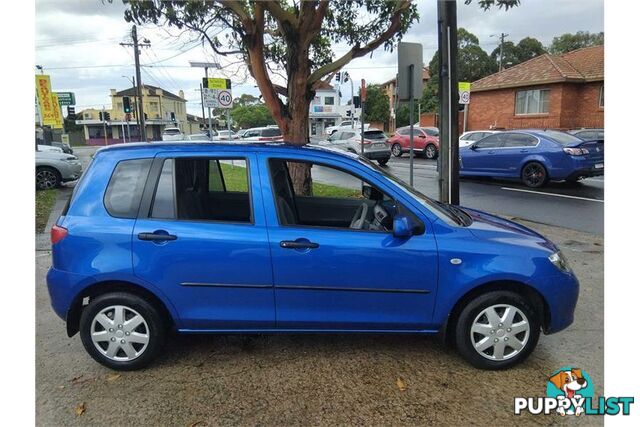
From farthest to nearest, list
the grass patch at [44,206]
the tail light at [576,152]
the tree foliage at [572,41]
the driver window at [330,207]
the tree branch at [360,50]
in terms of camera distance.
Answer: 1. the tree foliage at [572,41]
2. the tail light at [576,152]
3. the grass patch at [44,206]
4. the tree branch at [360,50]
5. the driver window at [330,207]

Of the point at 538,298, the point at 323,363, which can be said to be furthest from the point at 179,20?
the point at 538,298

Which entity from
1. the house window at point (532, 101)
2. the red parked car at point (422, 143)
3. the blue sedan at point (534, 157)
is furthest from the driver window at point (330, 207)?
the house window at point (532, 101)

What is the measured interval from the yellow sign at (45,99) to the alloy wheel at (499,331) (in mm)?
17508

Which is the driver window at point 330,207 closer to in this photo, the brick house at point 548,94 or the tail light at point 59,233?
the tail light at point 59,233

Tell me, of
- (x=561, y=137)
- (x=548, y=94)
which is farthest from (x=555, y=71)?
(x=561, y=137)

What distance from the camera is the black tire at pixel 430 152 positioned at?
21.5m

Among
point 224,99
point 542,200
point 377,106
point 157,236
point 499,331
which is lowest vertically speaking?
point 499,331

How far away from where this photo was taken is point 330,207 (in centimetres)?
452

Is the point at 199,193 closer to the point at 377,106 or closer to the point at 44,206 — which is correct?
the point at 44,206

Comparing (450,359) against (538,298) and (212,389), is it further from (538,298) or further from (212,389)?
(212,389)

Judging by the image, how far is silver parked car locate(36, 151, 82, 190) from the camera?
1297 centimetres

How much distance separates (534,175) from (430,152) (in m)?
9.87

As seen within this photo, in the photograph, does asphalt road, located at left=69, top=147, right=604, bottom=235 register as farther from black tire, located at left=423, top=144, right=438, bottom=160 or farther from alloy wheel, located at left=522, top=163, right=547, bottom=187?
black tire, located at left=423, top=144, right=438, bottom=160

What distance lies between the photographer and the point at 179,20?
7.56 metres
